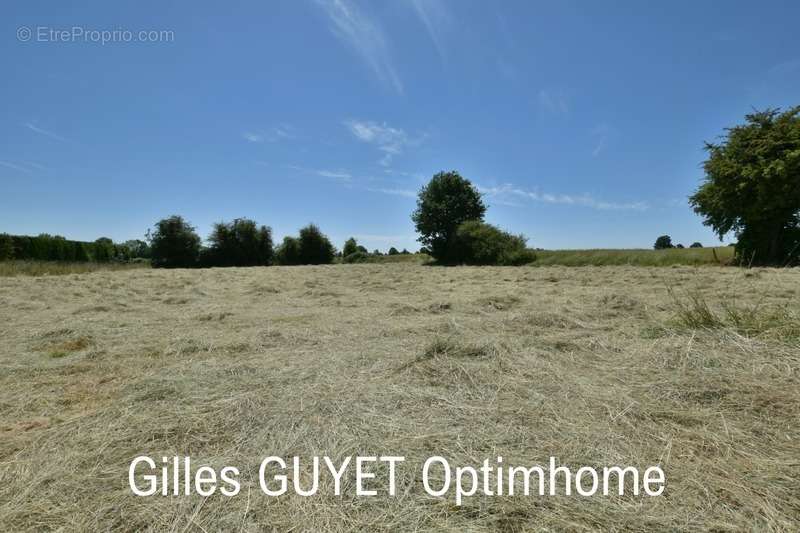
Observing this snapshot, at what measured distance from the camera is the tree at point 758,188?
35.9 ft

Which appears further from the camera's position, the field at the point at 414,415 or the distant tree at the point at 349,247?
the distant tree at the point at 349,247

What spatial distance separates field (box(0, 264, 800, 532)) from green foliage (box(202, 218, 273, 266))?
2192cm

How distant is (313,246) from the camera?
27.4 m

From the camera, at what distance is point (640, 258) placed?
15.3 m

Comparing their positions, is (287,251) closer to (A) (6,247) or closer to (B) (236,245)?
(B) (236,245)

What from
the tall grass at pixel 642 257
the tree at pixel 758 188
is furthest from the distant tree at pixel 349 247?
the tree at pixel 758 188

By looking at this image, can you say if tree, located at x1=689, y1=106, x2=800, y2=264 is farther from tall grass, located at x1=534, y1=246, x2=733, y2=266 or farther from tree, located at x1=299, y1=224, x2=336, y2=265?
tree, located at x1=299, y1=224, x2=336, y2=265

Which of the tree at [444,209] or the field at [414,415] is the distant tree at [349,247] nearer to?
the tree at [444,209]

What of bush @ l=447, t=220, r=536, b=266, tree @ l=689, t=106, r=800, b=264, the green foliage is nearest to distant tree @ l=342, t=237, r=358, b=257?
the green foliage

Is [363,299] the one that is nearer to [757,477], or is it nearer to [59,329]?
[59,329]

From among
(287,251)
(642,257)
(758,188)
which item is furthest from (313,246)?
(758,188)

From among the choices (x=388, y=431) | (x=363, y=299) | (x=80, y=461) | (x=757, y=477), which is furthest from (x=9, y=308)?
(x=757, y=477)

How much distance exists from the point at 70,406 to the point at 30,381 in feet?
2.57

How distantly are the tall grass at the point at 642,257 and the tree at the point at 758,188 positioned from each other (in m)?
1.31
